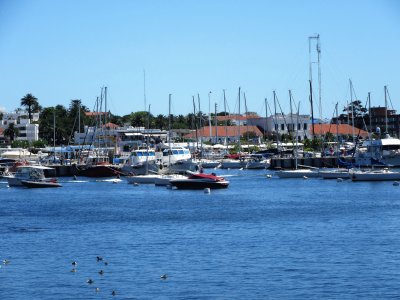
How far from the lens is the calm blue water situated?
34656mm

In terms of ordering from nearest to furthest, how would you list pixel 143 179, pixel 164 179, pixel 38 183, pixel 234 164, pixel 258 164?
1. pixel 164 179
2. pixel 38 183
3. pixel 143 179
4. pixel 258 164
5. pixel 234 164

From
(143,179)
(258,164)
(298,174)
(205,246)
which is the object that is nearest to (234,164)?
(258,164)

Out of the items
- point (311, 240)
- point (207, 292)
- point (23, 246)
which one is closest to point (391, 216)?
point (311, 240)

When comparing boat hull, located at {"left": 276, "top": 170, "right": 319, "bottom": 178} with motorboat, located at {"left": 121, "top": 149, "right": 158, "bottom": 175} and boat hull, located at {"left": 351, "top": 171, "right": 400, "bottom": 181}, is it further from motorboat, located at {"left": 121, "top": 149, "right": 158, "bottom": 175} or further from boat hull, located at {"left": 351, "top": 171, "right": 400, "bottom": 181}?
motorboat, located at {"left": 121, "top": 149, "right": 158, "bottom": 175}

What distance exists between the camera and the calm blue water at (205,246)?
34656 mm

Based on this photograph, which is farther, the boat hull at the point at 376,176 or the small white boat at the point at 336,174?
the small white boat at the point at 336,174

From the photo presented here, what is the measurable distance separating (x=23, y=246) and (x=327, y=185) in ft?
173

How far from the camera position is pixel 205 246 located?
150ft

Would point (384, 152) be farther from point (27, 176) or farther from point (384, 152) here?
point (27, 176)

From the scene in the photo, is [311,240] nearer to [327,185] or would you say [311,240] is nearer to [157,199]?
[157,199]

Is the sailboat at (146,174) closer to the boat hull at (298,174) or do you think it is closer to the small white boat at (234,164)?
the boat hull at (298,174)

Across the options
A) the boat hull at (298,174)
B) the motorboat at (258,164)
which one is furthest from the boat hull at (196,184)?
the motorboat at (258,164)

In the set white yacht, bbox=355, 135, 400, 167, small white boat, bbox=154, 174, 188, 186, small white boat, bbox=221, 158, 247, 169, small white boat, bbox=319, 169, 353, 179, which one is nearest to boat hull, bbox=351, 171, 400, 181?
small white boat, bbox=319, 169, 353, 179

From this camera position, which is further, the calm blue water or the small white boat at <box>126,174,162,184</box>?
the small white boat at <box>126,174,162,184</box>
